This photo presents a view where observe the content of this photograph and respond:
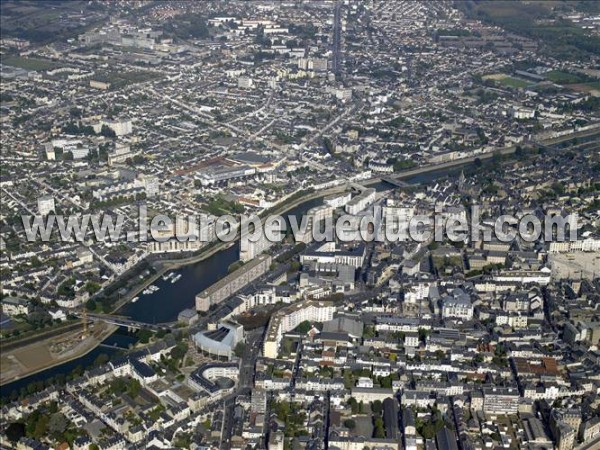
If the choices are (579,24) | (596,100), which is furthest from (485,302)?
(579,24)

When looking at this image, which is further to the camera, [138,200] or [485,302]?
[138,200]

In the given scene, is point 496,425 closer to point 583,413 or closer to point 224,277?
point 583,413

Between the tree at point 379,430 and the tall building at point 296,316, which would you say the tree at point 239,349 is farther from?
the tree at point 379,430

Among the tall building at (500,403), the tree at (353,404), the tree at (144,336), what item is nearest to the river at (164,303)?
the tree at (144,336)

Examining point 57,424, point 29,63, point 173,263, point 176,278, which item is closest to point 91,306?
point 176,278

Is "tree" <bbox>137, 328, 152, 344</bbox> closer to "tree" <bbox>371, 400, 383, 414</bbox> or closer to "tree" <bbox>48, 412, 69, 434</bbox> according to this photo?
"tree" <bbox>48, 412, 69, 434</bbox>

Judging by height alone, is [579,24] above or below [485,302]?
above

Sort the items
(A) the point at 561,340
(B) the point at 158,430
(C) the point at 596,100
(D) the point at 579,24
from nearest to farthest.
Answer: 1. (B) the point at 158,430
2. (A) the point at 561,340
3. (C) the point at 596,100
4. (D) the point at 579,24

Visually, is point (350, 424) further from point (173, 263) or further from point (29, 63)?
point (29, 63)
